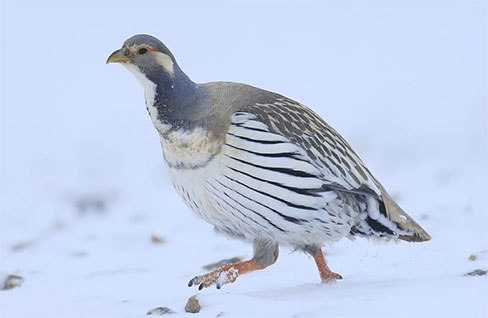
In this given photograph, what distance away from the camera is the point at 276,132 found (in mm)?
7008

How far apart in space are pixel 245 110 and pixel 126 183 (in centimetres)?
796

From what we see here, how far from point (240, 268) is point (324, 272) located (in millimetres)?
638

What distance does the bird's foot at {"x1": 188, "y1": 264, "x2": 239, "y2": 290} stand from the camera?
273 inches

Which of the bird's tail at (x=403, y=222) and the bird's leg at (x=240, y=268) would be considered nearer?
the bird's leg at (x=240, y=268)

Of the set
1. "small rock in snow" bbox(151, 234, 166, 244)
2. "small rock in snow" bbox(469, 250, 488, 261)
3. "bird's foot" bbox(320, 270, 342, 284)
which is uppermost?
"small rock in snow" bbox(151, 234, 166, 244)

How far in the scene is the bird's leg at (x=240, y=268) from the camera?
274 inches

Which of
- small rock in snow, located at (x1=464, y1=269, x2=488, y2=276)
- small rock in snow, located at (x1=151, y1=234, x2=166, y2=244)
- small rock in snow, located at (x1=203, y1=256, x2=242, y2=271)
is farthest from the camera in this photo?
small rock in snow, located at (x1=151, y1=234, x2=166, y2=244)

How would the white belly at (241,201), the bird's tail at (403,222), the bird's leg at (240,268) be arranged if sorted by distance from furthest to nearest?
the bird's tail at (403,222)
the bird's leg at (240,268)
the white belly at (241,201)

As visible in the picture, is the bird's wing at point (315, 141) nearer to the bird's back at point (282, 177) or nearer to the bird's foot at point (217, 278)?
the bird's back at point (282, 177)

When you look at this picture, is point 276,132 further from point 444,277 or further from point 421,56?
point 421,56

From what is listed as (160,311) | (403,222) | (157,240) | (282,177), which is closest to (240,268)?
(282,177)

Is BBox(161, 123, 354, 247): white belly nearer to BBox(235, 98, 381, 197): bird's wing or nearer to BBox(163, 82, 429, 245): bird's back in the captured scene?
BBox(163, 82, 429, 245): bird's back

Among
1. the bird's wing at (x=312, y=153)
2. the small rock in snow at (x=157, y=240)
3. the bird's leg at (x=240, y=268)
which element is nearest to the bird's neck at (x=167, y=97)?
the bird's wing at (x=312, y=153)

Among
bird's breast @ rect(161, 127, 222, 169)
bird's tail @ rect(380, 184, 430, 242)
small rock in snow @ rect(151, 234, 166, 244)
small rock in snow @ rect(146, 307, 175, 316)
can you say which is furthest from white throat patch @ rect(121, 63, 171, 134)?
small rock in snow @ rect(151, 234, 166, 244)
